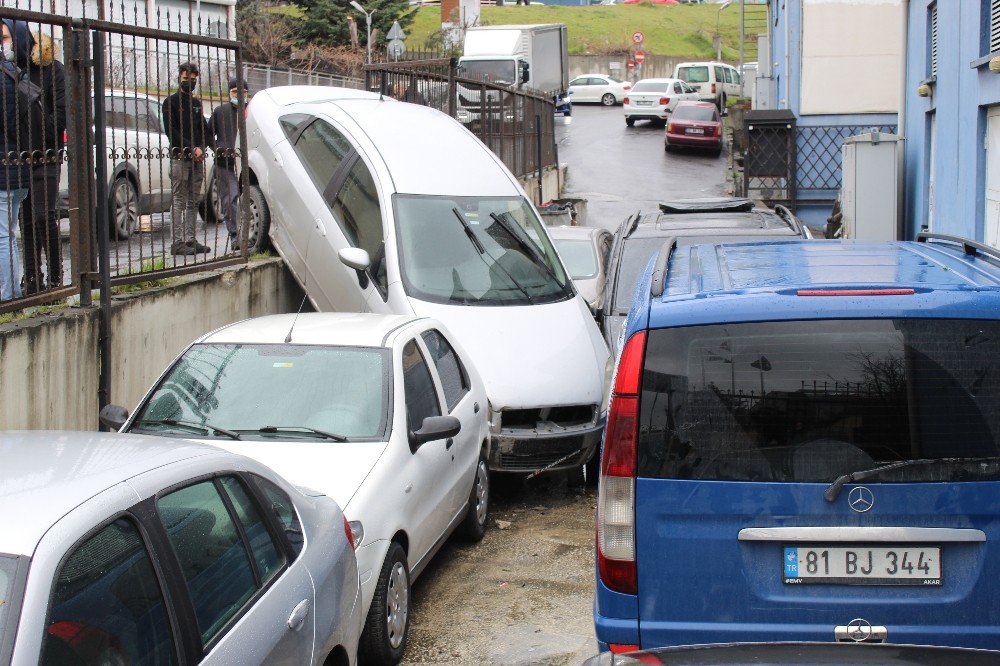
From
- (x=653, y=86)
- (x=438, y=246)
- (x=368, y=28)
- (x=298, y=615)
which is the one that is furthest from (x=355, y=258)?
(x=653, y=86)

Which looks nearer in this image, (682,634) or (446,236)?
(682,634)

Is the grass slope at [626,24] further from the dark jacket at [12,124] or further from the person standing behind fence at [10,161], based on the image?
the person standing behind fence at [10,161]

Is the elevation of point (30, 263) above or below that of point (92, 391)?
above

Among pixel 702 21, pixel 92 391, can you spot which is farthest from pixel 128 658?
pixel 702 21

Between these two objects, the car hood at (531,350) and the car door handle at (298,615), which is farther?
the car hood at (531,350)

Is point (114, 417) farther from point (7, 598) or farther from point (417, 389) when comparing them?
point (7, 598)

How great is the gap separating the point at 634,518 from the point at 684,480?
0.21 metres

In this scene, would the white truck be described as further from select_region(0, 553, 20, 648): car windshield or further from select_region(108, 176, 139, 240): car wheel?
select_region(0, 553, 20, 648): car windshield

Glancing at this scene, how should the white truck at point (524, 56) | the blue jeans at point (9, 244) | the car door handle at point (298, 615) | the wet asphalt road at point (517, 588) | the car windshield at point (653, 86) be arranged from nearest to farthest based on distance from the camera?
1. the car door handle at point (298, 615)
2. the wet asphalt road at point (517, 588)
3. the blue jeans at point (9, 244)
4. the white truck at point (524, 56)
5. the car windshield at point (653, 86)

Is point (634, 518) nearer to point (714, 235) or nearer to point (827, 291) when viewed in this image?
point (827, 291)

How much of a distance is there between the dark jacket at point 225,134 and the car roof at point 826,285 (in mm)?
6330

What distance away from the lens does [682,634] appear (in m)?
3.80

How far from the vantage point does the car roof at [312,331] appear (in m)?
6.69

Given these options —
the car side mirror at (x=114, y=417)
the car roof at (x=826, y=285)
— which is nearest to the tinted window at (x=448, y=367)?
the car side mirror at (x=114, y=417)
